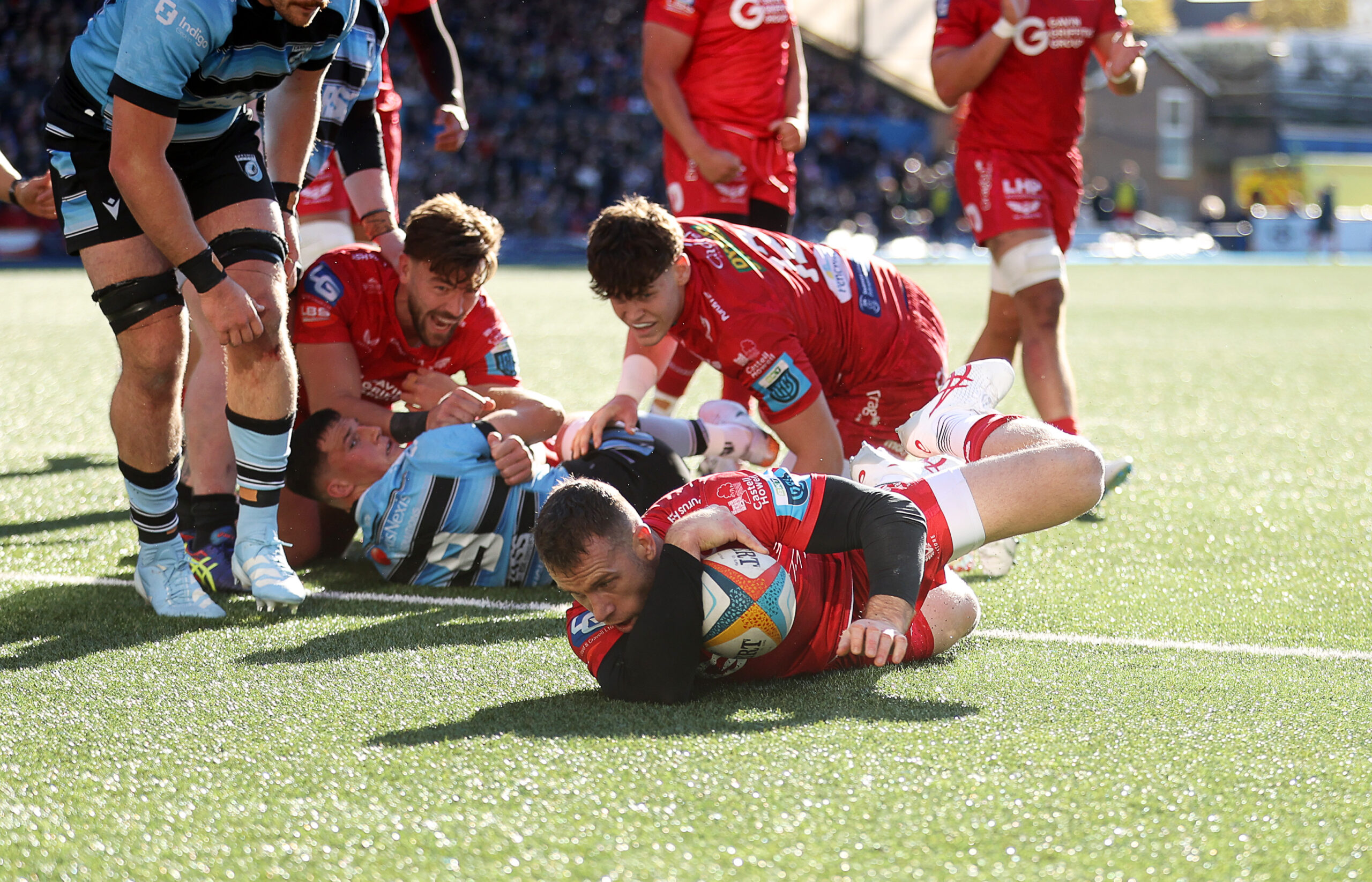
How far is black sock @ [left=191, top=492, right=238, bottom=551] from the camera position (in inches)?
137

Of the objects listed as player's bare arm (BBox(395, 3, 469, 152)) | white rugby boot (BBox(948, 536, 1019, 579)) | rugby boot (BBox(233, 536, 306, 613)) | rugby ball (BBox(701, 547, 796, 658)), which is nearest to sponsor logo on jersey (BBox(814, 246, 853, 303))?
white rugby boot (BBox(948, 536, 1019, 579))

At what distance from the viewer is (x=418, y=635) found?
2.92 m

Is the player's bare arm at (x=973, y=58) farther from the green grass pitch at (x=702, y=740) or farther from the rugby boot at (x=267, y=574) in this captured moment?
the rugby boot at (x=267, y=574)

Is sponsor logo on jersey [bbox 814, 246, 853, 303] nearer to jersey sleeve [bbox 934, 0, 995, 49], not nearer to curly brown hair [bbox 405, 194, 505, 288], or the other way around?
curly brown hair [bbox 405, 194, 505, 288]

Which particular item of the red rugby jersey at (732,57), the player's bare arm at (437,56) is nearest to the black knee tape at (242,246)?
the player's bare arm at (437,56)

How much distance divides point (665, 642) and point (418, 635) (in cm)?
84

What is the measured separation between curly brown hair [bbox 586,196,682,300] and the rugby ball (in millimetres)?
1049

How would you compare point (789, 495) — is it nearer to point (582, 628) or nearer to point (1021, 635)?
point (582, 628)

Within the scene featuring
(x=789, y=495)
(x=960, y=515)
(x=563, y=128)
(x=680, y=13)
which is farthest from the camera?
(x=563, y=128)

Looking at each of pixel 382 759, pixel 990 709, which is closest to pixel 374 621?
pixel 382 759

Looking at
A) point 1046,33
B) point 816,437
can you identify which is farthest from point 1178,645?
point 1046,33

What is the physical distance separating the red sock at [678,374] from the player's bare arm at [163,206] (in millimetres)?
2179

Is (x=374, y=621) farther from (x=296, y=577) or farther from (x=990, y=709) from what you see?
(x=990, y=709)

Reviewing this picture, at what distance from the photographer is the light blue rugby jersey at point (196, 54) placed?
107 inches
